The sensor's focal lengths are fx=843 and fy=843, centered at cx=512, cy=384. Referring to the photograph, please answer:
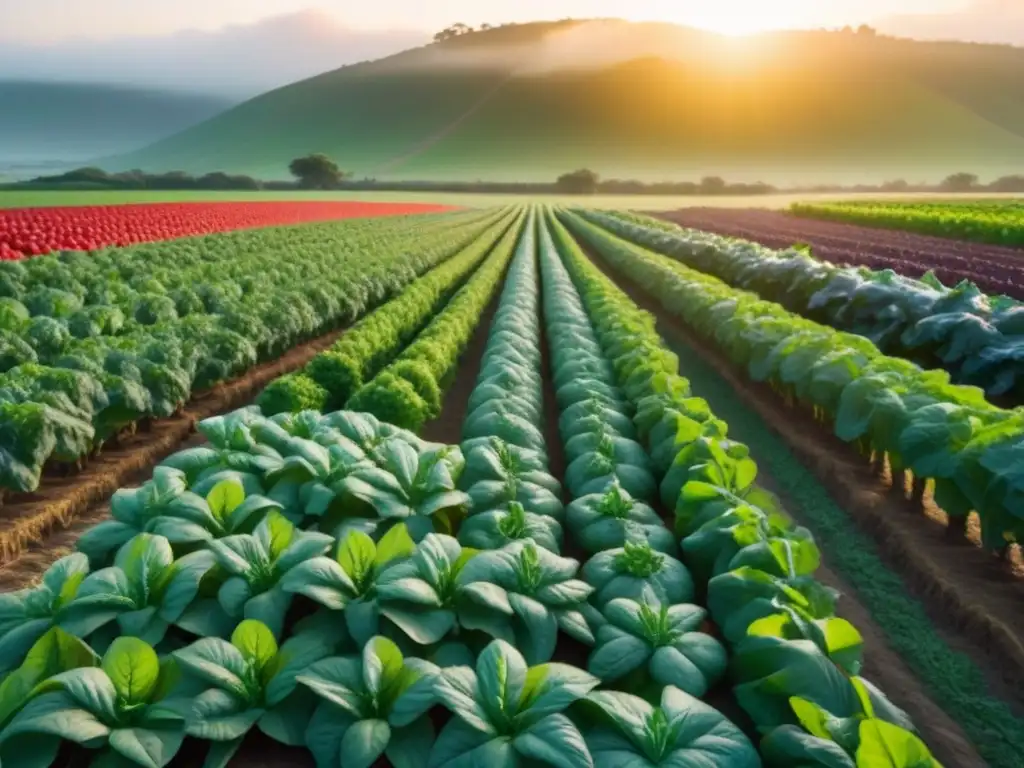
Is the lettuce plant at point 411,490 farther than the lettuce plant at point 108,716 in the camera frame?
Yes

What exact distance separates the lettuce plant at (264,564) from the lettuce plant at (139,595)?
0.36 feet

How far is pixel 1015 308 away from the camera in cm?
934

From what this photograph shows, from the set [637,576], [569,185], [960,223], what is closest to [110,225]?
[637,576]

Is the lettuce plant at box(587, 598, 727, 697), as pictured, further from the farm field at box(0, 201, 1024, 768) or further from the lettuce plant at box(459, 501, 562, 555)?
the lettuce plant at box(459, 501, 562, 555)

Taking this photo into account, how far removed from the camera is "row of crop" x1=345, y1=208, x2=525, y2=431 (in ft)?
22.4

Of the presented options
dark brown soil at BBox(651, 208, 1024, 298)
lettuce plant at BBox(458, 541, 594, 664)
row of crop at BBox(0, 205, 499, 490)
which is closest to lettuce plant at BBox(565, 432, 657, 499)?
lettuce plant at BBox(458, 541, 594, 664)

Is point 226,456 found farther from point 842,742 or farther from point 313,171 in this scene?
point 313,171

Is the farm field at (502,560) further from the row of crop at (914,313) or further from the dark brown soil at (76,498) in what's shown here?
the row of crop at (914,313)

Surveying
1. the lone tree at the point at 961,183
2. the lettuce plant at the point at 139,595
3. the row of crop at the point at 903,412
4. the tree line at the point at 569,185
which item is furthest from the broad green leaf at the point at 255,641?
the lone tree at the point at 961,183

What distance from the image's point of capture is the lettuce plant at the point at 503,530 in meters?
4.17

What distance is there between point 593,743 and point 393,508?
182cm

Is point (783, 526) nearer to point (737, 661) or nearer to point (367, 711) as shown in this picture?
point (737, 661)

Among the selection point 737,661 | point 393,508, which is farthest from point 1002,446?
point 393,508

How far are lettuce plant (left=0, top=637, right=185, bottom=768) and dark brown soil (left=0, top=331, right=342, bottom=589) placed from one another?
2.81 metres
